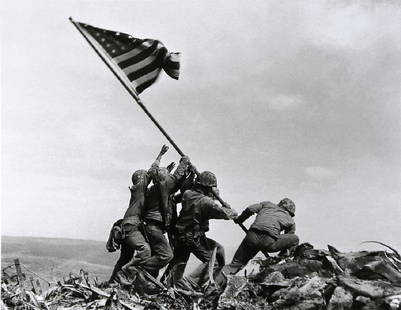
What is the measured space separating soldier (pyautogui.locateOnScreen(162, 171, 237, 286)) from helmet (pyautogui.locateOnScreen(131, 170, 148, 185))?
2.69 ft

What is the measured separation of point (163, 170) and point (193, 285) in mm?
2046

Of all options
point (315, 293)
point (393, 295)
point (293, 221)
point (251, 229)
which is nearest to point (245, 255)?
point (251, 229)

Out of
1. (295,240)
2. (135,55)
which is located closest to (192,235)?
(295,240)

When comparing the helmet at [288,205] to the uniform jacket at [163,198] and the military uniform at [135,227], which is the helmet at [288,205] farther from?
the military uniform at [135,227]

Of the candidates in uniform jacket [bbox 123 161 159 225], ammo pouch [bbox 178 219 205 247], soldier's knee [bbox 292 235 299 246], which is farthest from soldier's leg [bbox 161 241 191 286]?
soldier's knee [bbox 292 235 299 246]

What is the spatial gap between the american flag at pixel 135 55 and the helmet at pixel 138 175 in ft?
4.65

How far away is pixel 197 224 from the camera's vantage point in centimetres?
901

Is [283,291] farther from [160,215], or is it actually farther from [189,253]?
[160,215]

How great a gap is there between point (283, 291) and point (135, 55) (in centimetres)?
444

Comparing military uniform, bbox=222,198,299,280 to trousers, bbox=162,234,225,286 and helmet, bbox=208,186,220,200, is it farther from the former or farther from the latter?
helmet, bbox=208,186,220,200

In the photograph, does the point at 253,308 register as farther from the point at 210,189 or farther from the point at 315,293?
the point at 210,189

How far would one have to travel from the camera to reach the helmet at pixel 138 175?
30.3 feet

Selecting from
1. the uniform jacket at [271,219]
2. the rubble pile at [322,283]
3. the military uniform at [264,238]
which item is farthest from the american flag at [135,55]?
the rubble pile at [322,283]

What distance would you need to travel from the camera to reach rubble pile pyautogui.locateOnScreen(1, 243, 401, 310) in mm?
6559
